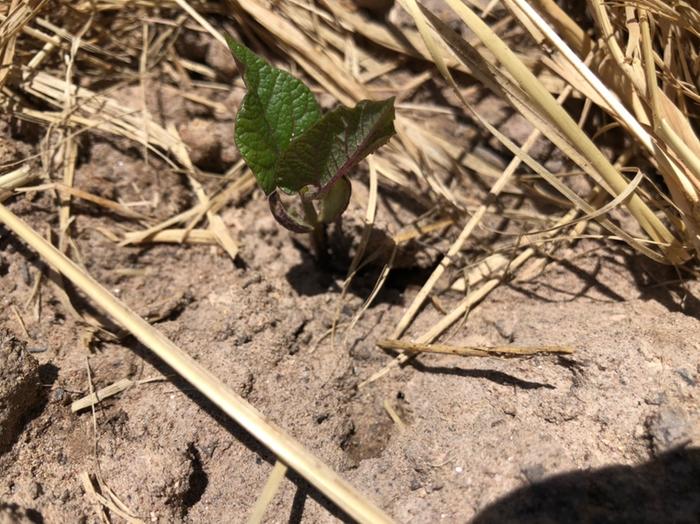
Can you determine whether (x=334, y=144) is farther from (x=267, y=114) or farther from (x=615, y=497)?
(x=615, y=497)

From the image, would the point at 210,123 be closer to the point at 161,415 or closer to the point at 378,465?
the point at 161,415

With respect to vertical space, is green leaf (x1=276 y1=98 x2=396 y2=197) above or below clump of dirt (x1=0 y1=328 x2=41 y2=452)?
above

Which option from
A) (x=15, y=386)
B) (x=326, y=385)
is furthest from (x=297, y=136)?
(x=15, y=386)

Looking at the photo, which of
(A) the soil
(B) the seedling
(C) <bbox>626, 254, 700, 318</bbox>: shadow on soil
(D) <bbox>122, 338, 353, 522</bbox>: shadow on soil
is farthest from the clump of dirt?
(C) <bbox>626, 254, 700, 318</bbox>: shadow on soil

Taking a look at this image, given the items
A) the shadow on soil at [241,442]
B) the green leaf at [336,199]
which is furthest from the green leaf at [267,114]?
the shadow on soil at [241,442]

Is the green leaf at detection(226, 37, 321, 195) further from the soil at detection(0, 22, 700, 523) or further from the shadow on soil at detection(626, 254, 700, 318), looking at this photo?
the shadow on soil at detection(626, 254, 700, 318)

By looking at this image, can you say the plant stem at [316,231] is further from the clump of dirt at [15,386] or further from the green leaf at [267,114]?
the clump of dirt at [15,386]
